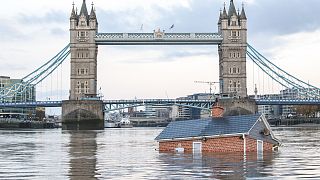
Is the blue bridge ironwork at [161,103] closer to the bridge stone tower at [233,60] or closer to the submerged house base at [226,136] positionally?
the bridge stone tower at [233,60]

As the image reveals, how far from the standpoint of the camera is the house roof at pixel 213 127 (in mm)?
35250

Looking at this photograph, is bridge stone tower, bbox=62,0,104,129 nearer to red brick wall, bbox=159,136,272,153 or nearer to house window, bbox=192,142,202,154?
house window, bbox=192,142,202,154

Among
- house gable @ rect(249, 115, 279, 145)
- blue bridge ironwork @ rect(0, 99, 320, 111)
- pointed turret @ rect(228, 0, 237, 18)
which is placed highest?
pointed turret @ rect(228, 0, 237, 18)

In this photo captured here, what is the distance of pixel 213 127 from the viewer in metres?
36.1

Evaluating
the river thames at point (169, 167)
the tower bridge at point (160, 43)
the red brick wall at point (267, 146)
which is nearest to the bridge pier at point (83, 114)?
the tower bridge at point (160, 43)

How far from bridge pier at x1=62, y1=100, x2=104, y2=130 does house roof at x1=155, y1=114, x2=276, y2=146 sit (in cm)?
9487

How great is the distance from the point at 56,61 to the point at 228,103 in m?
37.2

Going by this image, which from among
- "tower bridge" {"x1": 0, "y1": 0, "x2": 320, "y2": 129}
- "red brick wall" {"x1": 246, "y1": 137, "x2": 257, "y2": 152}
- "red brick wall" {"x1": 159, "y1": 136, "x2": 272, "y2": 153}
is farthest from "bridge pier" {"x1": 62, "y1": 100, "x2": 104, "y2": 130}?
"red brick wall" {"x1": 246, "y1": 137, "x2": 257, "y2": 152}

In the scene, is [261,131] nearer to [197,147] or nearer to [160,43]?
[197,147]

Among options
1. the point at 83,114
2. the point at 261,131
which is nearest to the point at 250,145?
the point at 261,131

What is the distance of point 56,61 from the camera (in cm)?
14200

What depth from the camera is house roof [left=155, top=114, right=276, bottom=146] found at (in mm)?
35250

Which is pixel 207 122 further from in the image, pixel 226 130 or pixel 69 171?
pixel 69 171

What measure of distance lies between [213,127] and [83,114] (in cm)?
9920
